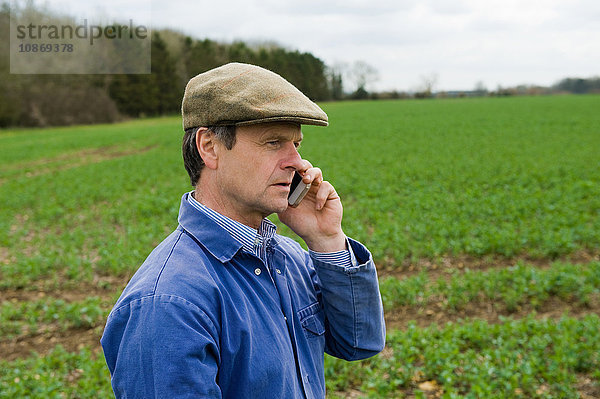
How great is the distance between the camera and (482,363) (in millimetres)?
4805

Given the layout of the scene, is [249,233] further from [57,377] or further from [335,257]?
[57,377]

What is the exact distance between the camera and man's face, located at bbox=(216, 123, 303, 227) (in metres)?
1.77

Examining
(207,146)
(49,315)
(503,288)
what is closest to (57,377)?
(49,315)

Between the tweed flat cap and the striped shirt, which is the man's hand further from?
the tweed flat cap

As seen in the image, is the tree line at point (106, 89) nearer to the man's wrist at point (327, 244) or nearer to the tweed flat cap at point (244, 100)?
the man's wrist at point (327, 244)

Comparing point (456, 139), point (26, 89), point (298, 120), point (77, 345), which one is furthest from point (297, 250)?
point (26, 89)

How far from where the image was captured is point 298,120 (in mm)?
1734

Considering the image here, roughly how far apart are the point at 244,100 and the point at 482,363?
407 cm

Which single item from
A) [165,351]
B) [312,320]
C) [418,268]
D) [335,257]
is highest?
[335,257]

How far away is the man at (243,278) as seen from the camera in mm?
1417

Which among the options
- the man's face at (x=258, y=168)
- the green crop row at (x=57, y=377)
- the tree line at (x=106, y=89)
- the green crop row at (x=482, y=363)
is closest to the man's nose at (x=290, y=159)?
the man's face at (x=258, y=168)

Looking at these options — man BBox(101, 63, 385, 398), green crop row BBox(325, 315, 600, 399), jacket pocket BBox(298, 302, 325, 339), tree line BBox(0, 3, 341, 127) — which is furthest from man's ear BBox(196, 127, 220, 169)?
tree line BBox(0, 3, 341, 127)

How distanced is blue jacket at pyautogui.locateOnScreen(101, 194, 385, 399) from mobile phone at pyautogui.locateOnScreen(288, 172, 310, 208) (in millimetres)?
176
